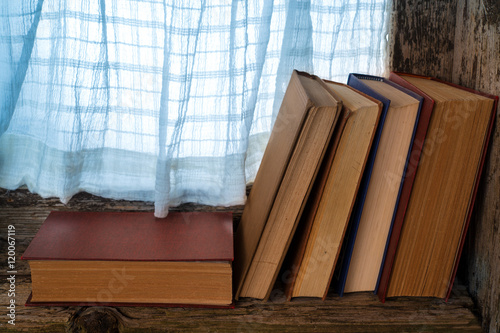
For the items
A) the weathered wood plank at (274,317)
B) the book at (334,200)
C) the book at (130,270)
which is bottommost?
the weathered wood plank at (274,317)

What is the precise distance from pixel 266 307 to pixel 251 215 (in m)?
0.19

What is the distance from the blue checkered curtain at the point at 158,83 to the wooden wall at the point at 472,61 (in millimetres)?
60

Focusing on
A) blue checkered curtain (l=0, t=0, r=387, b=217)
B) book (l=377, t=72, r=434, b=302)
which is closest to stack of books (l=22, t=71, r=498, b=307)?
book (l=377, t=72, r=434, b=302)

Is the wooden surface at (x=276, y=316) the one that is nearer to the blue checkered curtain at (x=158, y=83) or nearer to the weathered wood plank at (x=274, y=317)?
the weathered wood plank at (x=274, y=317)

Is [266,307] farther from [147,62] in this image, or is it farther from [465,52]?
[465,52]

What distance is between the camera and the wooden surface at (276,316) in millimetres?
889

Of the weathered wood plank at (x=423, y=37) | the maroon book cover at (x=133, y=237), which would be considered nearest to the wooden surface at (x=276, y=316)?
the maroon book cover at (x=133, y=237)

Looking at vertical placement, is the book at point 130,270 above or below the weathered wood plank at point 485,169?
below

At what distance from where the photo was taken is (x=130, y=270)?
2.94 ft

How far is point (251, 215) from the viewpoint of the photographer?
994 mm

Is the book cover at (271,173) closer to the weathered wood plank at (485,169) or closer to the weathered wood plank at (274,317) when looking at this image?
the weathered wood plank at (274,317)

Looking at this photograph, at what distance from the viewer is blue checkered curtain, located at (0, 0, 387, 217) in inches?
38.3

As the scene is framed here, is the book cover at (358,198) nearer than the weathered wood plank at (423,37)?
Yes

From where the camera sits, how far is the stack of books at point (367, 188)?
846mm
